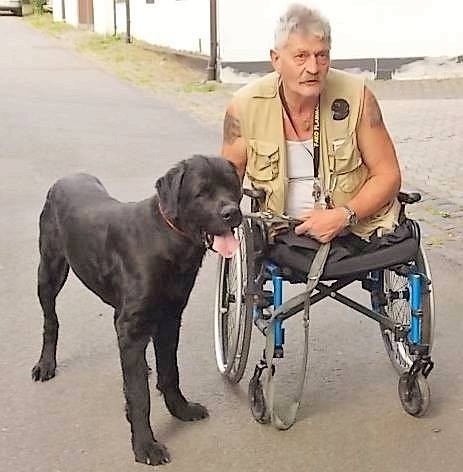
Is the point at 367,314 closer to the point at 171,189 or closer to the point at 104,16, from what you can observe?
the point at 171,189

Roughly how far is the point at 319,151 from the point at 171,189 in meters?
0.83

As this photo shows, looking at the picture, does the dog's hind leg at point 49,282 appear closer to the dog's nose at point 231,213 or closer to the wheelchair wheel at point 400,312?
the dog's nose at point 231,213

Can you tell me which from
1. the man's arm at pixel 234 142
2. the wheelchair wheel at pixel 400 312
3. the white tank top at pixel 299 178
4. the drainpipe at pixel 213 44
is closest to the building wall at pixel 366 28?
the drainpipe at pixel 213 44

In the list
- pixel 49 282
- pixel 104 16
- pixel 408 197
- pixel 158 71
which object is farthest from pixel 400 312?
pixel 104 16

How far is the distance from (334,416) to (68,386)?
127 centimetres

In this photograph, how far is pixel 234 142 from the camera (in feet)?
14.1

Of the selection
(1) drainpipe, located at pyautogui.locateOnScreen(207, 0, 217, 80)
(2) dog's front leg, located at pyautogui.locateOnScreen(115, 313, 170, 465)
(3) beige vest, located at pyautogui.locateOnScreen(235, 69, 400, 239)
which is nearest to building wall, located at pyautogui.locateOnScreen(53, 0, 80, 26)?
(1) drainpipe, located at pyautogui.locateOnScreen(207, 0, 217, 80)

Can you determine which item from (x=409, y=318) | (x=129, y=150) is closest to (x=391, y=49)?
(x=129, y=150)

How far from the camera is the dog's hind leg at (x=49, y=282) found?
458 centimetres

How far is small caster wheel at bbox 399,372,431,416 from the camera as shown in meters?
4.18

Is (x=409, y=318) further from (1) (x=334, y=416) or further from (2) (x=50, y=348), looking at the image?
(2) (x=50, y=348)

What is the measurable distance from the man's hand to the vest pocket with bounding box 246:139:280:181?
0.89 feet

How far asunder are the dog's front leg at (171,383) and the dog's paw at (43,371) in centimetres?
69

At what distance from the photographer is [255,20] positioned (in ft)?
52.3
